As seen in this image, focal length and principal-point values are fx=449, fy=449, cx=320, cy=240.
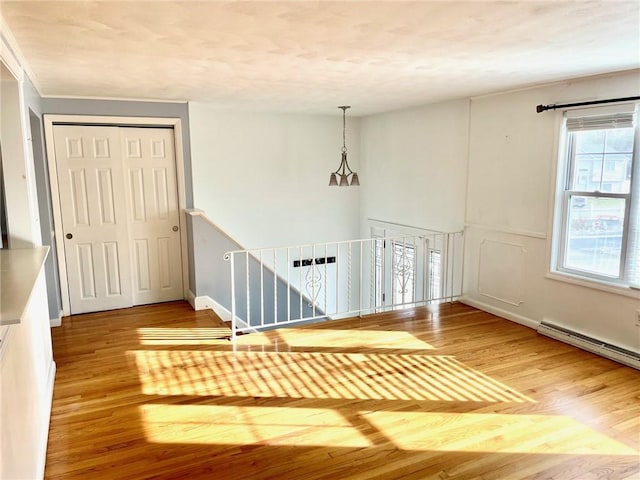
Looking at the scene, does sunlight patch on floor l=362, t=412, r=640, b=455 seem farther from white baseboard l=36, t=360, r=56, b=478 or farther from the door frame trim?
the door frame trim

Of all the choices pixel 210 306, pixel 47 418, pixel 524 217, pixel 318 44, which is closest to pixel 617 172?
pixel 524 217

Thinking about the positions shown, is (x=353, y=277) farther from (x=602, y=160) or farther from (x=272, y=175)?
(x=602, y=160)

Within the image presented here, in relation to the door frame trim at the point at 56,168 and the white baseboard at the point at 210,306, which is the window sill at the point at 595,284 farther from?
the door frame trim at the point at 56,168

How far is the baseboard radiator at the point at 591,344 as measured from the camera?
352 cm

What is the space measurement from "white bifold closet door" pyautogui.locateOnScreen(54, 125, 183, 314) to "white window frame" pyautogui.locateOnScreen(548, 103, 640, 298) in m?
4.02

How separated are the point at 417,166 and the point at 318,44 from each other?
329 centimetres

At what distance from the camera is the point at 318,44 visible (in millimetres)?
2625

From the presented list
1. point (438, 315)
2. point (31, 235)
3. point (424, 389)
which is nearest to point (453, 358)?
point (424, 389)

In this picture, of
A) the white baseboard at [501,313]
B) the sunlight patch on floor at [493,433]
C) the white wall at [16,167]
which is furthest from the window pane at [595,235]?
the white wall at [16,167]

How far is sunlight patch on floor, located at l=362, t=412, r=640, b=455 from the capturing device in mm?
2529

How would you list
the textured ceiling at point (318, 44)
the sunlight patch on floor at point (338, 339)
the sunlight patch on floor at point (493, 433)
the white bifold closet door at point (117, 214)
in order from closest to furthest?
1. the textured ceiling at point (318, 44)
2. the sunlight patch on floor at point (493, 433)
3. the sunlight patch on floor at point (338, 339)
4. the white bifold closet door at point (117, 214)

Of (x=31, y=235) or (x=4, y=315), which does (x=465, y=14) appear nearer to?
(x=4, y=315)

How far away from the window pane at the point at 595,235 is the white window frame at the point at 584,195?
37mm

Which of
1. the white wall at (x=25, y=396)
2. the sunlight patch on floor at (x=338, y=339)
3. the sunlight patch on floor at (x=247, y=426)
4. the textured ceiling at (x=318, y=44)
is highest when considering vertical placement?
the textured ceiling at (x=318, y=44)
